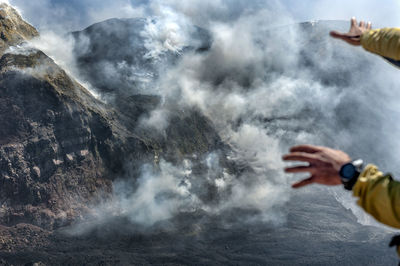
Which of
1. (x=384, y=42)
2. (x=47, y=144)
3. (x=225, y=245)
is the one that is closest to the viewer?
(x=384, y=42)

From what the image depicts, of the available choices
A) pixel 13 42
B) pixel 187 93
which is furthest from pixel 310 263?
pixel 13 42

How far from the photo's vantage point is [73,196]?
73.3 feet

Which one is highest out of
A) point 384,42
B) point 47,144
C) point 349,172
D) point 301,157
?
point 47,144

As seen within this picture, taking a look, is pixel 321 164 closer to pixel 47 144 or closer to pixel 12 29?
pixel 47 144

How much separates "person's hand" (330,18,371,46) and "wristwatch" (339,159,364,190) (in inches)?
37.8

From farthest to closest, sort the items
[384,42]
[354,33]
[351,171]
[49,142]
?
[49,142] < [354,33] < [384,42] < [351,171]

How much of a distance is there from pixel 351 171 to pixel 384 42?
2.70 feet

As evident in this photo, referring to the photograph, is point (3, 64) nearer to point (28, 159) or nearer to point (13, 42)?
point (13, 42)

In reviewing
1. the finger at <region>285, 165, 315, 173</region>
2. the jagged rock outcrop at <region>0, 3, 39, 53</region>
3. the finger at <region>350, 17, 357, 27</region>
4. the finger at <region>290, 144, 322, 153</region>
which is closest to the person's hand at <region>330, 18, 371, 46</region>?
the finger at <region>350, 17, 357, 27</region>

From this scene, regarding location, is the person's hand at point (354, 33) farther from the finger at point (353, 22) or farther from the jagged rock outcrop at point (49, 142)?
the jagged rock outcrop at point (49, 142)

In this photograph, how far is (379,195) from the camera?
1.61 metres

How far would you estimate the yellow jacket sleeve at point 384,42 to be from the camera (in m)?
1.92

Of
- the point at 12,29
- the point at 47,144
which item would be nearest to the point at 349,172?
the point at 47,144

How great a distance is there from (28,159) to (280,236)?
19390 millimetres
